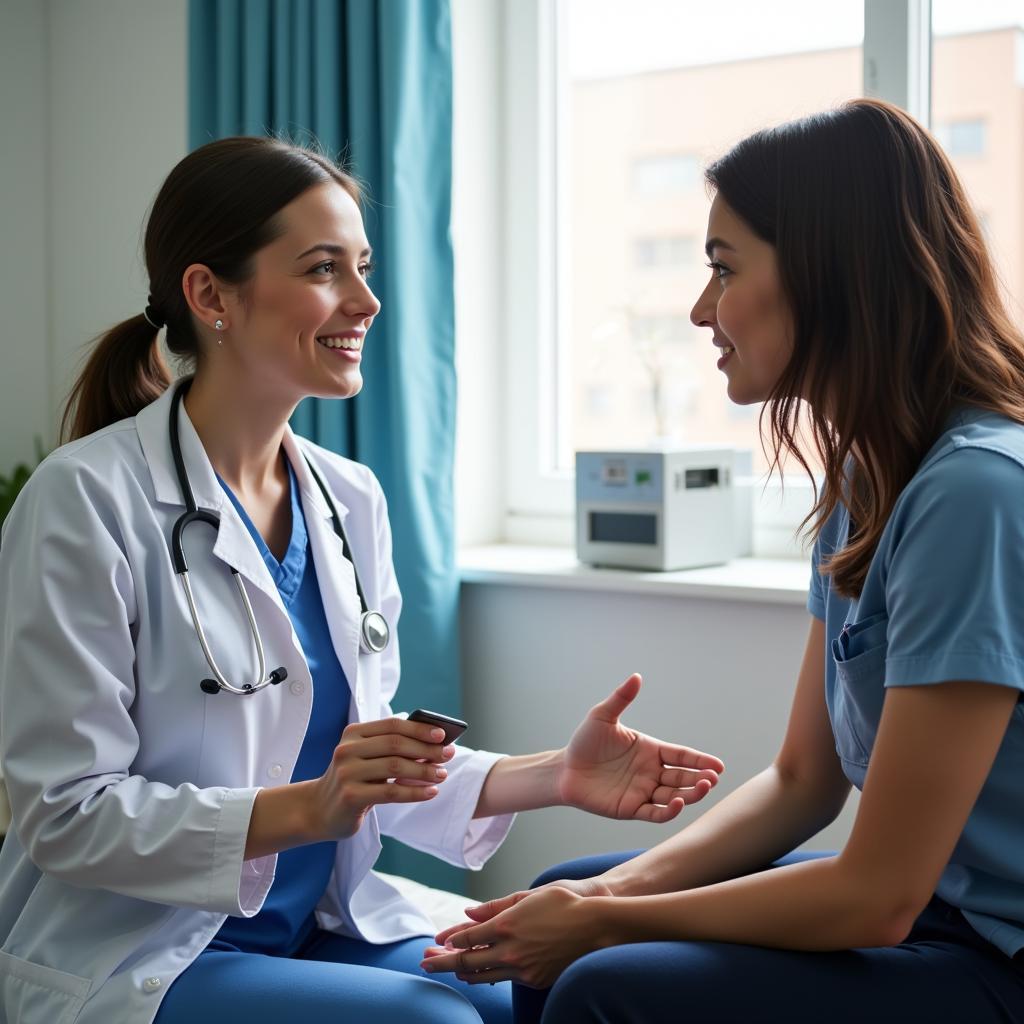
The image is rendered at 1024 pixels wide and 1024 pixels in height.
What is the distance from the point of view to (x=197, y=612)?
1345 millimetres

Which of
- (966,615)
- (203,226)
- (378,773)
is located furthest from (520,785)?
(203,226)

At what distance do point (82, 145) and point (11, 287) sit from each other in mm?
383

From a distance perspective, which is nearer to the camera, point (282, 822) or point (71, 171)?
point (282, 822)

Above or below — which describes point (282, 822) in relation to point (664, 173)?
below

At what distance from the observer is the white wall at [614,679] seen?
6.65 ft

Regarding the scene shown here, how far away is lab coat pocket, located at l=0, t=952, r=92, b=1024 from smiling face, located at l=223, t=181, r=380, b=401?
0.71 meters

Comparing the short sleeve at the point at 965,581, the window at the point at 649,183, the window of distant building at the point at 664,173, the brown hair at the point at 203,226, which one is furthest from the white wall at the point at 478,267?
the short sleeve at the point at 965,581

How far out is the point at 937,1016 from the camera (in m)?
1.07

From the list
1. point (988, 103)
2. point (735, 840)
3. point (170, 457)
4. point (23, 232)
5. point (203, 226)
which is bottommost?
point (735, 840)

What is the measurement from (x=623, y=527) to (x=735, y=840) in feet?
2.81

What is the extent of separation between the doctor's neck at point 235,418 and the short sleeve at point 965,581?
818 mm

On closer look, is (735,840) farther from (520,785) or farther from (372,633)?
(372,633)

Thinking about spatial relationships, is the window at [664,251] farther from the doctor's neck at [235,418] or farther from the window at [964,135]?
the doctor's neck at [235,418]

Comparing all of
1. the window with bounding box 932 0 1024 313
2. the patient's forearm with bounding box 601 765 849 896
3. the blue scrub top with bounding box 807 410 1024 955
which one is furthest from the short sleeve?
the window with bounding box 932 0 1024 313
